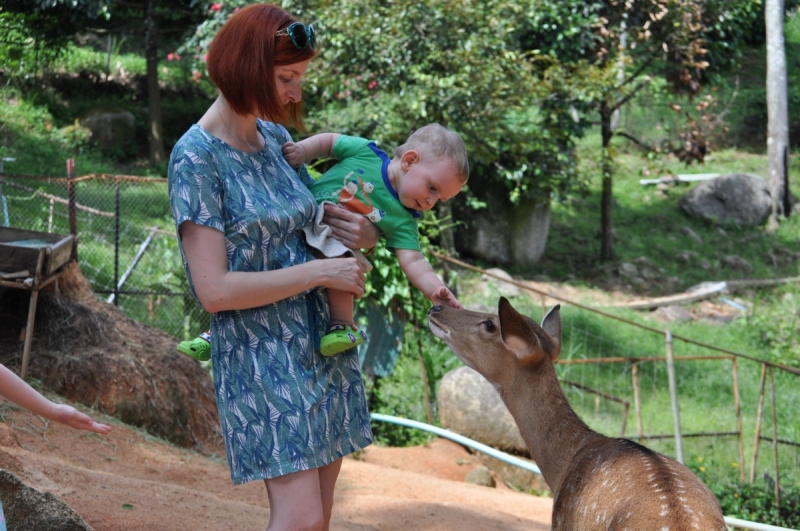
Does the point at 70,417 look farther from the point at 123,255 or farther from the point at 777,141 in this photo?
the point at 777,141

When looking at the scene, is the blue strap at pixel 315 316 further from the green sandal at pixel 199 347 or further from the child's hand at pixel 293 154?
the child's hand at pixel 293 154

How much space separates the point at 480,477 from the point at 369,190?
5.20m

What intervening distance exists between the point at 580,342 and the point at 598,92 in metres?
3.48

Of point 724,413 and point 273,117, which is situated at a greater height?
point 273,117

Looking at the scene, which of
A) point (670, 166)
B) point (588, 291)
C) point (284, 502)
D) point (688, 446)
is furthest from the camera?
point (670, 166)

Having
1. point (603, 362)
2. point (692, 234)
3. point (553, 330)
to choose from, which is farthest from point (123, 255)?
point (692, 234)

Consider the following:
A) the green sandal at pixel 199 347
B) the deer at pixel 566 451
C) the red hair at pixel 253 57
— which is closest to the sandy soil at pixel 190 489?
the green sandal at pixel 199 347

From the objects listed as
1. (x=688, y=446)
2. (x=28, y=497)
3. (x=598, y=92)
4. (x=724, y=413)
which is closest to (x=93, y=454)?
(x=28, y=497)

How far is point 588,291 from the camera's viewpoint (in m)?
14.4

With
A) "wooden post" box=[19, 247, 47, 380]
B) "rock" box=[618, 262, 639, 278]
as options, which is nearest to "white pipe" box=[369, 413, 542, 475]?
"wooden post" box=[19, 247, 47, 380]

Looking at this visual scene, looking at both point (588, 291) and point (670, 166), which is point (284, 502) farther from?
point (670, 166)

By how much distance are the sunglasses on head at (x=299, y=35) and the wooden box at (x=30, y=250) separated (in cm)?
438

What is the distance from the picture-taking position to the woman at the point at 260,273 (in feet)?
8.26

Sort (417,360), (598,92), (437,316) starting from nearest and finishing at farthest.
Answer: (437,316) < (417,360) < (598,92)
